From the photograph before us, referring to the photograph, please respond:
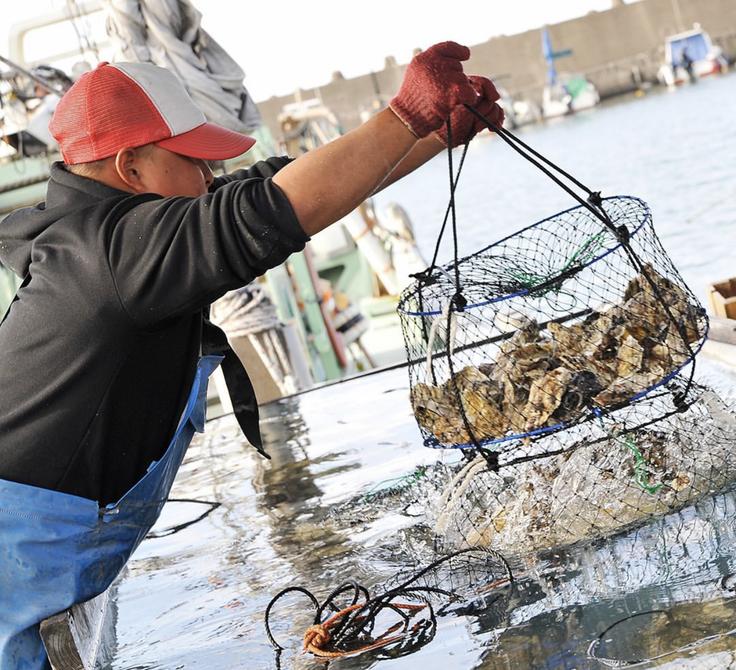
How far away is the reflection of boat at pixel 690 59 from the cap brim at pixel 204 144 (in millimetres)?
80456

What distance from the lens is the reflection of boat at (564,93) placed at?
79750 millimetres

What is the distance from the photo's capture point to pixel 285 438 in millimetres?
5531

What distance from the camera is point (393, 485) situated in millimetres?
4105

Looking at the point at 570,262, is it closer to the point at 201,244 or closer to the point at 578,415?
the point at 578,415

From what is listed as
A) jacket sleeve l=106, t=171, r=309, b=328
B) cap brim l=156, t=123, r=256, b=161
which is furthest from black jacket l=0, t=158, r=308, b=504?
cap brim l=156, t=123, r=256, b=161

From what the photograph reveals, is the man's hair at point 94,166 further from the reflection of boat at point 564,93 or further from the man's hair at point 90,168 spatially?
the reflection of boat at point 564,93

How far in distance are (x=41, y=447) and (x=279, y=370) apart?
6.55 meters

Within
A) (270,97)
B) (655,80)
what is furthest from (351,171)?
(655,80)

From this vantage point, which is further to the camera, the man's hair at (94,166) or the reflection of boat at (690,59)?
the reflection of boat at (690,59)

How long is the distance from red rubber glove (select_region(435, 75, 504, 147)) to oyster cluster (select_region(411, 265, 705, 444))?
23.4 inches

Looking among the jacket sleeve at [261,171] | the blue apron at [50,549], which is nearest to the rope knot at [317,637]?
the blue apron at [50,549]

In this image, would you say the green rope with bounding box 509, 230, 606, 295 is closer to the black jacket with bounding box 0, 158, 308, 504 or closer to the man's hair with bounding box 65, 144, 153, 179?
the black jacket with bounding box 0, 158, 308, 504

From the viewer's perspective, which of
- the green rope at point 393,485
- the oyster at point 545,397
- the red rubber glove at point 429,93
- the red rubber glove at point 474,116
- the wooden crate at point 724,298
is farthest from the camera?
the wooden crate at point 724,298

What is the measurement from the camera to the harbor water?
2.42 metres
